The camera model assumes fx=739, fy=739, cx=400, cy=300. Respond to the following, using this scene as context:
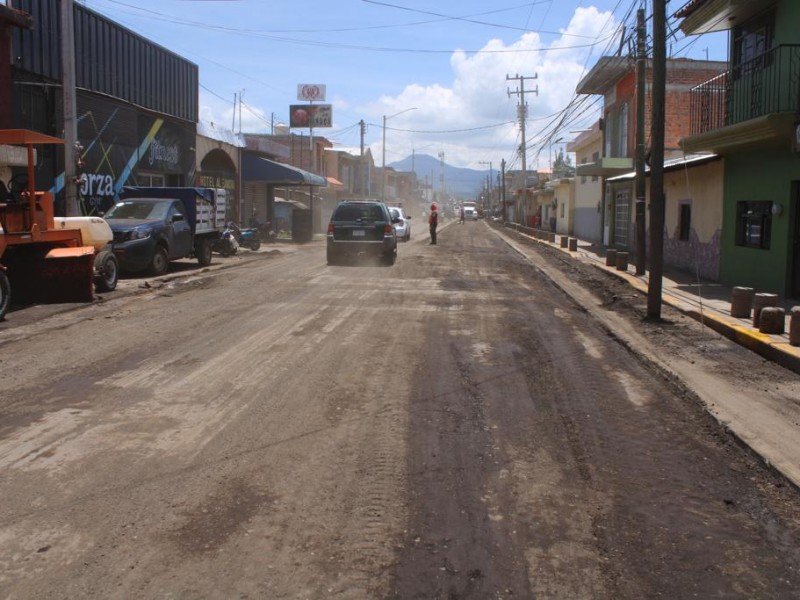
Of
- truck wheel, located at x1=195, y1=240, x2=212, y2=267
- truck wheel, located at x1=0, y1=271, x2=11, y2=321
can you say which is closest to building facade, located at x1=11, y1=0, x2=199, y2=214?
truck wheel, located at x1=195, y1=240, x2=212, y2=267

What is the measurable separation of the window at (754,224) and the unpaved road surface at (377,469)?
600cm

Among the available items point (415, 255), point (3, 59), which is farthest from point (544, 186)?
point (3, 59)

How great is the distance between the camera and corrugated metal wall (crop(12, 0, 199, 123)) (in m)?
18.0

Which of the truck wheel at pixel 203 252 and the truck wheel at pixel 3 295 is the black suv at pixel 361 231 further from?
the truck wheel at pixel 3 295

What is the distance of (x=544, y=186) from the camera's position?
188 ft

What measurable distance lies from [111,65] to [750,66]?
17.4 m

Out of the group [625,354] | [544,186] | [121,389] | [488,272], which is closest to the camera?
[121,389]

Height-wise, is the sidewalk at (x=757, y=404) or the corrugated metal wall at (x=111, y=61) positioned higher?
the corrugated metal wall at (x=111, y=61)

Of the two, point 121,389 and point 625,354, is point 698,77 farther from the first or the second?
point 121,389

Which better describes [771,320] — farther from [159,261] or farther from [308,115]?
[308,115]

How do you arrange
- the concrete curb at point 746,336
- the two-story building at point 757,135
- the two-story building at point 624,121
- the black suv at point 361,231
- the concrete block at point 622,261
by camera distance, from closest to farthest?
the concrete curb at point 746,336 < the two-story building at point 757,135 < the black suv at point 361,231 < the concrete block at point 622,261 < the two-story building at point 624,121

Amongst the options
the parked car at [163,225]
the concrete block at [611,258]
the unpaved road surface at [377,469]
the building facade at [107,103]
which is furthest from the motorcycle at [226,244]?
the unpaved road surface at [377,469]

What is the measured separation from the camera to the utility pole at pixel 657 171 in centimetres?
1202

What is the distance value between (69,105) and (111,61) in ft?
23.9
